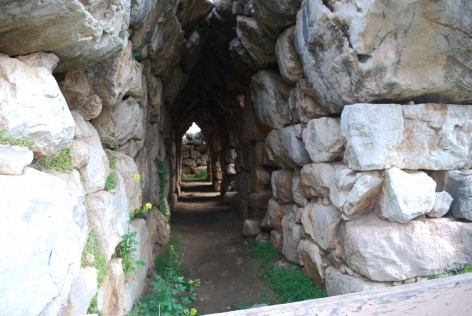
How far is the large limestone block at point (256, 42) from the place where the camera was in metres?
6.84

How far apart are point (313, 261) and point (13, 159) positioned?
4564 millimetres

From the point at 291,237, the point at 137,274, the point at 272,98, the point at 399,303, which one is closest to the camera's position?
the point at 399,303

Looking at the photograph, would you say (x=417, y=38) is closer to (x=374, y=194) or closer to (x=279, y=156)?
(x=374, y=194)

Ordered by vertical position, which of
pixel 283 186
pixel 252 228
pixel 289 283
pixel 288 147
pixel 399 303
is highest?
pixel 288 147

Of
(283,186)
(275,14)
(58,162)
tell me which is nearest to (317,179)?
(283,186)

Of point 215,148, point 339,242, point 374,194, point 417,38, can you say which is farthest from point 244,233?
point 215,148

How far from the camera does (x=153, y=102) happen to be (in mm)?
6637

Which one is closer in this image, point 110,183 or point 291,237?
point 110,183

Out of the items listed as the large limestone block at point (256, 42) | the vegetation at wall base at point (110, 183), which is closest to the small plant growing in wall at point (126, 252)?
the vegetation at wall base at point (110, 183)

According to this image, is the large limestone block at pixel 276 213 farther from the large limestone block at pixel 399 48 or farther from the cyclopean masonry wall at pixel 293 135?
the large limestone block at pixel 399 48

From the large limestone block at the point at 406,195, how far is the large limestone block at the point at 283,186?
9.77ft

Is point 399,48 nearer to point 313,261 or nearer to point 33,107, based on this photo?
point 313,261

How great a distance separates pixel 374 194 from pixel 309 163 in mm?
1661

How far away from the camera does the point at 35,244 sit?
178cm
